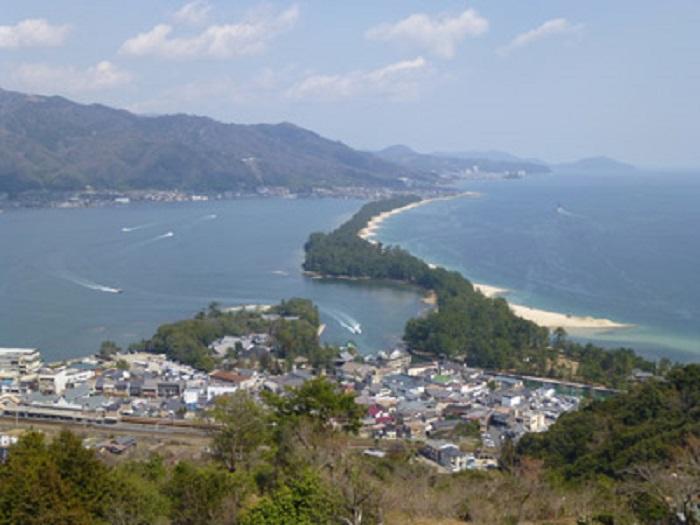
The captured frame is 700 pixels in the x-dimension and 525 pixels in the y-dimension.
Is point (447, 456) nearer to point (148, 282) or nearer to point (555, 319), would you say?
point (555, 319)

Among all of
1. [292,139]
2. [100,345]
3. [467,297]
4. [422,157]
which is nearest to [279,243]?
[467,297]

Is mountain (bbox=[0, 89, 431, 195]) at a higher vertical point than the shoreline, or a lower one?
higher

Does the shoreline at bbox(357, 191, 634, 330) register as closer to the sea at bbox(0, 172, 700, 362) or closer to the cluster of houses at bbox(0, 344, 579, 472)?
the sea at bbox(0, 172, 700, 362)

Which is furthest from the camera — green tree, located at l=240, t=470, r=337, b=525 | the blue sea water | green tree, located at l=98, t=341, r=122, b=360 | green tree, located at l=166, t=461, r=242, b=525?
the blue sea water

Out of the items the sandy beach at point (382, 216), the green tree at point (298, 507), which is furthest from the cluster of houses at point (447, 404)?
the sandy beach at point (382, 216)

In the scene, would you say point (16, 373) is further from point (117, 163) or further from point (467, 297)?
point (117, 163)

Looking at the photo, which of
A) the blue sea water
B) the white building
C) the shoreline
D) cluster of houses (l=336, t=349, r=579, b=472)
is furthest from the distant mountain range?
cluster of houses (l=336, t=349, r=579, b=472)
